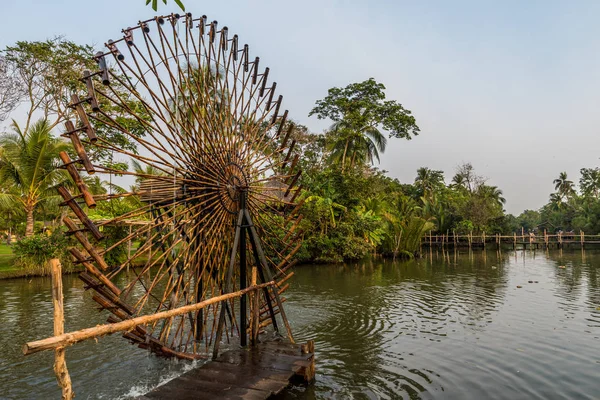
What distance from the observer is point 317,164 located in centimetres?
3497

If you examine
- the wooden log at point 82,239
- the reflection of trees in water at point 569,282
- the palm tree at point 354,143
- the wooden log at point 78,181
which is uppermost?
the palm tree at point 354,143

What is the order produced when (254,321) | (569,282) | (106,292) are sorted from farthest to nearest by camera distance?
(569,282) < (254,321) < (106,292)

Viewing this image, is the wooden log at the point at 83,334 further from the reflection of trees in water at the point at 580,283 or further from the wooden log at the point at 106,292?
the reflection of trees in water at the point at 580,283

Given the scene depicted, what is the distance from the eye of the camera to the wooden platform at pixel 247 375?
5121 millimetres

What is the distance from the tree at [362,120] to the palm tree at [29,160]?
1842 cm

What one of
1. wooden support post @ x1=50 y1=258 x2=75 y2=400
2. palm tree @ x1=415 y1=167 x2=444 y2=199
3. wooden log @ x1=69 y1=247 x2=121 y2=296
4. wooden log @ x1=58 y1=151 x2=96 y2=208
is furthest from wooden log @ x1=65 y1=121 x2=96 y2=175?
palm tree @ x1=415 y1=167 x2=444 y2=199

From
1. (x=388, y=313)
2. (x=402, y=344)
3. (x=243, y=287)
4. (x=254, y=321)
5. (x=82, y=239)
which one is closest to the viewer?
(x=82, y=239)

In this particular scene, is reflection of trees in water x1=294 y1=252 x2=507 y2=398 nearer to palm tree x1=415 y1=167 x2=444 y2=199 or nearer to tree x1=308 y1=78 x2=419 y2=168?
tree x1=308 y1=78 x2=419 y2=168

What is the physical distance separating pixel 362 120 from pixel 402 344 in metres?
22.9

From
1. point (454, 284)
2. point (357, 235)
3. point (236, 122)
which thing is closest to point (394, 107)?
point (357, 235)

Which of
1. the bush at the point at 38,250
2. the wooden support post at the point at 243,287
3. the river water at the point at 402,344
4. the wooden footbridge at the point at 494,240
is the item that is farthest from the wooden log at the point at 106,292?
the wooden footbridge at the point at 494,240

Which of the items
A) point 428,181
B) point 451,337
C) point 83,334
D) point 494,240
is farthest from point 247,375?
point 428,181

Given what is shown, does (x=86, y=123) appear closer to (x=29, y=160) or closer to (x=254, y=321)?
(x=254, y=321)

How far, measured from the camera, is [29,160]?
18.6 meters
